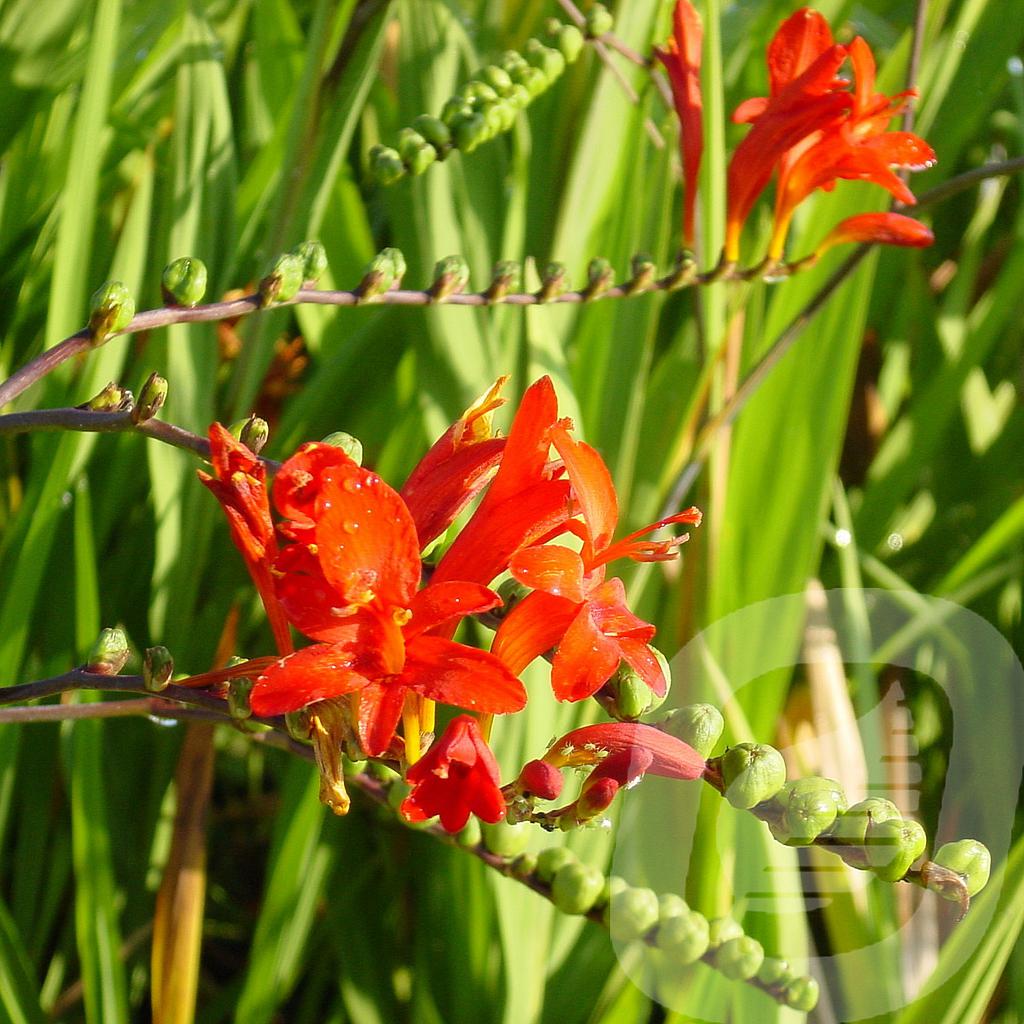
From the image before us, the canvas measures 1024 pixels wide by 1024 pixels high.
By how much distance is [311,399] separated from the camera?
79 cm

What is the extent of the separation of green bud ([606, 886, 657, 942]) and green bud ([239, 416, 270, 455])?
239 mm

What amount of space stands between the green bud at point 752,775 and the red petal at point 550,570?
76 millimetres

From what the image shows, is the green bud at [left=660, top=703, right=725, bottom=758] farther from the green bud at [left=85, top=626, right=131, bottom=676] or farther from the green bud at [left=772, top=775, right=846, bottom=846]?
the green bud at [left=85, top=626, right=131, bottom=676]

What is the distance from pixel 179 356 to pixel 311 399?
9cm

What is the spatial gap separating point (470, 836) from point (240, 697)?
152 millimetres

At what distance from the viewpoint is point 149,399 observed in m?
0.36

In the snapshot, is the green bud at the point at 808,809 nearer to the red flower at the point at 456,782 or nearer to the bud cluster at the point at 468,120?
the red flower at the point at 456,782

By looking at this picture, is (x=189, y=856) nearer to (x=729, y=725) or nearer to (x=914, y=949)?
(x=729, y=725)

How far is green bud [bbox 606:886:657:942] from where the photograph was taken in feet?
1.54

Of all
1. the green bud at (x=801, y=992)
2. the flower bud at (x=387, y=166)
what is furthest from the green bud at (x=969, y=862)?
the flower bud at (x=387, y=166)

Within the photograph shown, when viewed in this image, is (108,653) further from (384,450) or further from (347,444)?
(384,450)

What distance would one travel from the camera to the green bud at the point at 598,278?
576 mm

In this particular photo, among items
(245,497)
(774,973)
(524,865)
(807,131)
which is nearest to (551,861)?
(524,865)

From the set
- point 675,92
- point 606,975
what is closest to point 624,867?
point 606,975
